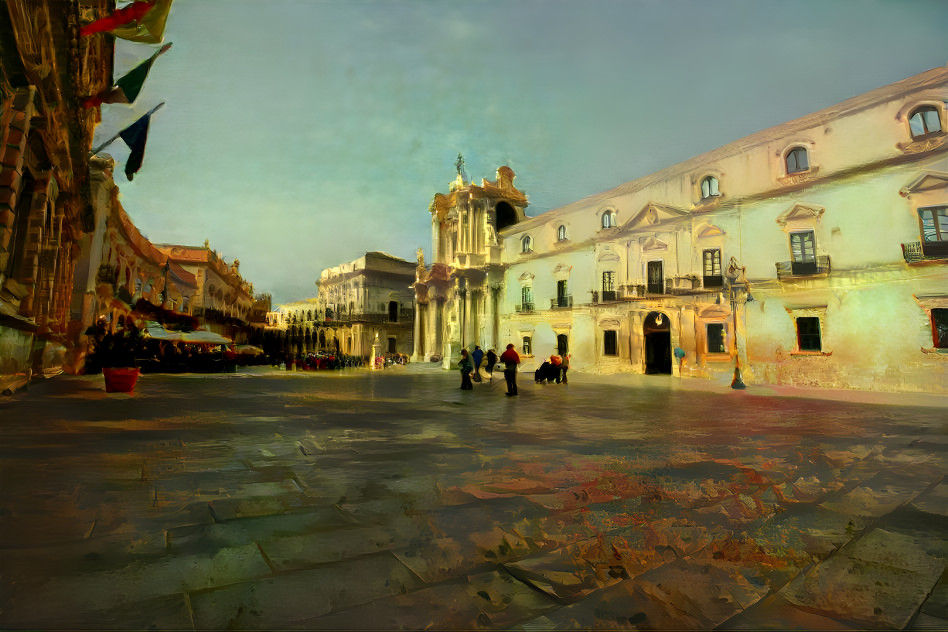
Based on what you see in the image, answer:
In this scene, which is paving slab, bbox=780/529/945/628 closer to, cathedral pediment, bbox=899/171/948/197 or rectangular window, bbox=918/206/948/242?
rectangular window, bbox=918/206/948/242

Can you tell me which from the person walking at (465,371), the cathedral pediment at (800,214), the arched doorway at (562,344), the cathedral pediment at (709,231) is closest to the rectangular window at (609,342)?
the arched doorway at (562,344)

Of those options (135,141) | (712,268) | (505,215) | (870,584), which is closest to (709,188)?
(712,268)

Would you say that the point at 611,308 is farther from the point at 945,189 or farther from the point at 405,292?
the point at 405,292

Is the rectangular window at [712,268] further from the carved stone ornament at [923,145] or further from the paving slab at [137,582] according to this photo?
the paving slab at [137,582]

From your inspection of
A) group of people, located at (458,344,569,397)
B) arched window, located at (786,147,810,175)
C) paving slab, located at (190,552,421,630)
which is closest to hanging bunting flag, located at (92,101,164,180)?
Answer: group of people, located at (458,344,569,397)

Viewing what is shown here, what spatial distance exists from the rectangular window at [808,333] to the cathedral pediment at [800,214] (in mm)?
4103

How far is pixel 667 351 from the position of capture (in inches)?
994

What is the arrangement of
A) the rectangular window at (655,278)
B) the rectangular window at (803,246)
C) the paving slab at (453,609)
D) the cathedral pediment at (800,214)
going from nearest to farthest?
the paving slab at (453,609), the cathedral pediment at (800,214), the rectangular window at (803,246), the rectangular window at (655,278)

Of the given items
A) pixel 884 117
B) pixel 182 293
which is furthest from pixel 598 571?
pixel 182 293

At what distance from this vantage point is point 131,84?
390 inches

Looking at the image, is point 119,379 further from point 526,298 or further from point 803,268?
point 526,298

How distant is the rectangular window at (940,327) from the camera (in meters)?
15.6

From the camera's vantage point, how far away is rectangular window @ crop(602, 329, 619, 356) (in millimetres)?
26797

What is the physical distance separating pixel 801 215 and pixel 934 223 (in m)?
4.11
